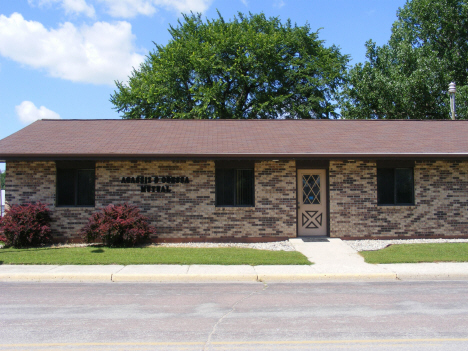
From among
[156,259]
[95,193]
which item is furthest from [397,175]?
[95,193]

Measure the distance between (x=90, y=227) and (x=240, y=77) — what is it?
71.8ft

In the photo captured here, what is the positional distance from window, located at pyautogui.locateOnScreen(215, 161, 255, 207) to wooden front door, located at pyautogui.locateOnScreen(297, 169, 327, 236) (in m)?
1.81

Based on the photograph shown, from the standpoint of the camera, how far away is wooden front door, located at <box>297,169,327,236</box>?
14984 millimetres

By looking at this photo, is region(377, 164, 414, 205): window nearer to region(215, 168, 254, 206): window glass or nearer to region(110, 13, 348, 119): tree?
region(215, 168, 254, 206): window glass

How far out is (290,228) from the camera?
14.5 meters

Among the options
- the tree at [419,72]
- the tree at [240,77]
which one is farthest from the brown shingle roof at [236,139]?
the tree at [240,77]

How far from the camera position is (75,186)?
14602mm

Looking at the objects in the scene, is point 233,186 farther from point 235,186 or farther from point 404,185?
point 404,185

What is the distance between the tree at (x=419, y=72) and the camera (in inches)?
1155

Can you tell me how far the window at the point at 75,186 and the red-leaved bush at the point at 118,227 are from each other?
3.59 ft

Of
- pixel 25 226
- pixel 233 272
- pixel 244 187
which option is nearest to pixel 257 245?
pixel 244 187

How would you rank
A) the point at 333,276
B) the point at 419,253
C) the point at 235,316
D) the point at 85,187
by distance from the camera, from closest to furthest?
the point at 235,316
the point at 333,276
the point at 419,253
the point at 85,187

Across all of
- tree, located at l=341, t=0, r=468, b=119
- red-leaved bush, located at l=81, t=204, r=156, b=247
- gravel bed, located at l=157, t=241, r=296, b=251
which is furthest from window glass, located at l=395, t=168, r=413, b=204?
tree, located at l=341, t=0, r=468, b=119

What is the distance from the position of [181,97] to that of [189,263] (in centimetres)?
2489
